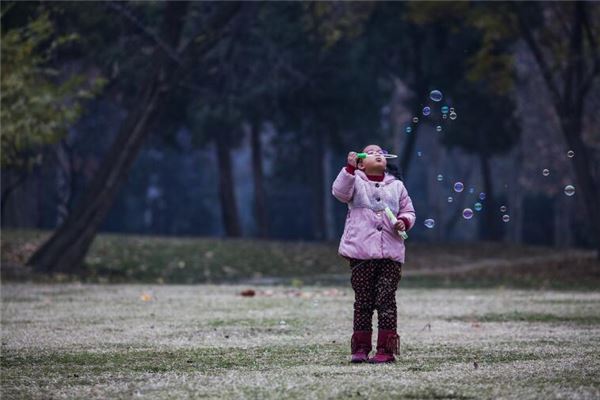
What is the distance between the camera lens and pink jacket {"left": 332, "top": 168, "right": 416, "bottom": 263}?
10664mm

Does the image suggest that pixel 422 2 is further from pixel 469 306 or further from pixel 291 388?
pixel 291 388

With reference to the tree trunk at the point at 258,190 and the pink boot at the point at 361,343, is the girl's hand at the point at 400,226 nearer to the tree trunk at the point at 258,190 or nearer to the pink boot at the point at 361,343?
the pink boot at the point at 361,343

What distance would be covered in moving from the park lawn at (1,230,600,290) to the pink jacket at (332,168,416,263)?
16.4 meters

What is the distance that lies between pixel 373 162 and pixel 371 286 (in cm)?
112

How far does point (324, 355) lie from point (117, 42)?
29402 mm

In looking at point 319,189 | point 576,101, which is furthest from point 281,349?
point 319,189

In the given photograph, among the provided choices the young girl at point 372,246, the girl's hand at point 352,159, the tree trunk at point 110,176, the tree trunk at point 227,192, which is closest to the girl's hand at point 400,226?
the young girl at point 372,246

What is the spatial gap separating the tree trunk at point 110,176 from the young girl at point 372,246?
64.0 feet

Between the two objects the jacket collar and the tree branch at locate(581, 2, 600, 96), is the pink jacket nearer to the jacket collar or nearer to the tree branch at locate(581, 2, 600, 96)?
the jacket collar

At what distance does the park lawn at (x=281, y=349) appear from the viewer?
8.65 meters

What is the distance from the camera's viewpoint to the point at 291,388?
28.1 ft

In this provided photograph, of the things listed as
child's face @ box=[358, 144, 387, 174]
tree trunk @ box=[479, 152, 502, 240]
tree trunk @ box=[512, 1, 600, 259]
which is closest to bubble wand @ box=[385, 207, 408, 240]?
→ child's face @ box=[358, 144, 387, 174]

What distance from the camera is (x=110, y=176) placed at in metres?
30.1

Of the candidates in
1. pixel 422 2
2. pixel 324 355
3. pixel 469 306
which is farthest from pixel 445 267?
pixel 324 355
